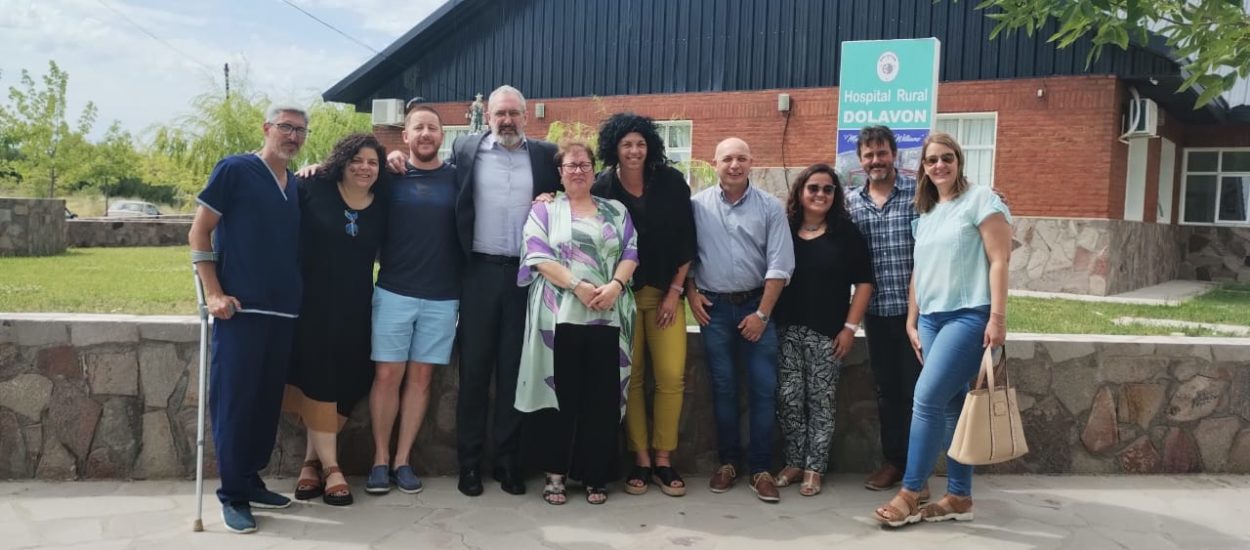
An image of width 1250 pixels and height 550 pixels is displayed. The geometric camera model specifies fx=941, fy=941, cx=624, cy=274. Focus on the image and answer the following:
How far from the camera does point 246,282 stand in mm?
3953

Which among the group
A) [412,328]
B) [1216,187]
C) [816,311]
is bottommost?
[412,328]

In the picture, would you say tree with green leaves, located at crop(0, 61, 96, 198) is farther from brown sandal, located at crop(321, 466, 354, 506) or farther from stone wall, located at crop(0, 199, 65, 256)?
brown sandal, located at crop(321, 466, 354, 506)

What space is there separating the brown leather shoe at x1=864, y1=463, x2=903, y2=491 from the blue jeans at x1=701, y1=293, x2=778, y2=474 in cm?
53

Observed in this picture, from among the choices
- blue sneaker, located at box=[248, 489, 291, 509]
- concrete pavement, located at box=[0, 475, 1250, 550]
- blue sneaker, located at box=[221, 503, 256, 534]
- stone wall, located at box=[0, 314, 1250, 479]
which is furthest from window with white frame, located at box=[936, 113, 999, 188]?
blue sneaker, located at box=[221, 503, 256, 534]

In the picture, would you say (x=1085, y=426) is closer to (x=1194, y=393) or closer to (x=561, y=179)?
(x=1194, y=393)

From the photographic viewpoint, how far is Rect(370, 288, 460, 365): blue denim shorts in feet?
14.5

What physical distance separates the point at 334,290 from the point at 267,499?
0.98 m

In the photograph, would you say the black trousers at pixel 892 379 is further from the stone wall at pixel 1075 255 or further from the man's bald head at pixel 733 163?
the stone wall at pixel 1075 255

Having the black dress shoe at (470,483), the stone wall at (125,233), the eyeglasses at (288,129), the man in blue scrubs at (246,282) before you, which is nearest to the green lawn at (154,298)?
the black dress shoe at (470,483)

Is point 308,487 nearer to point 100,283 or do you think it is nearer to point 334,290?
point 334,290

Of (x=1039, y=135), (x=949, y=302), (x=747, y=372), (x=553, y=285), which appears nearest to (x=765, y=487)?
(x=747, y=372)

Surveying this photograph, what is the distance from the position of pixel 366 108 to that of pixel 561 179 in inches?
671

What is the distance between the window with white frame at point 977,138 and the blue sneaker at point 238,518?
13524mm

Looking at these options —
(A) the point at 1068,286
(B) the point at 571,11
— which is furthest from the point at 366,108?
(A) the point at 1068,286
